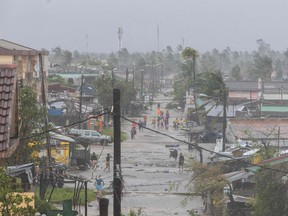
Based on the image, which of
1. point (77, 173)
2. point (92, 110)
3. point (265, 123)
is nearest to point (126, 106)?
point (92, 110)

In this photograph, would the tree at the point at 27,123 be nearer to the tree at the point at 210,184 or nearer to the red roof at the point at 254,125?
the tree at the point at 210,184

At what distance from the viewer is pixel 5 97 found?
26.2 ft

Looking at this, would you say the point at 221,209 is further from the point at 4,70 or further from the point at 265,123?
the point at 265,123

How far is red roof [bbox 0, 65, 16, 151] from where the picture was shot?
7.71m

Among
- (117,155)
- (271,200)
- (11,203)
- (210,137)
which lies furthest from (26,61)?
(11,203)

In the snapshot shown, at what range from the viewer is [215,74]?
39.5 meters

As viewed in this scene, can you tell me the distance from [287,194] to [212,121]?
26513 millimetres

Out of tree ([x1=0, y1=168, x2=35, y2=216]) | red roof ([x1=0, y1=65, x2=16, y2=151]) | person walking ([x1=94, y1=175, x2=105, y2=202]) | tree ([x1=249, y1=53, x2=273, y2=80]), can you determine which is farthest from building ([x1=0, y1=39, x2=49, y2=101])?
tree ([x1=249, y1=53, x2=273, y2=80])

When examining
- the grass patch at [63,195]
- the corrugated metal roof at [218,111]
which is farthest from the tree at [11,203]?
the corrugated metal roof at [218,111]

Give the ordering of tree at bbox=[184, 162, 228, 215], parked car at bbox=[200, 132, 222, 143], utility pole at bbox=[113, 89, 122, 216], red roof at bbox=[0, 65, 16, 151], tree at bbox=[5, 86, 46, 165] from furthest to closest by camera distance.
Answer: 1. parked car at bbox=[200, 132, 222, 143]
2. tree at bbox=[184, 162, 228, 215]
3. tree at bbox=[5, 86, 46, 165]
4. utility pole at bbox=[113, 89, 122, 216]
5. red roof at bbox=[0, 65, 16, 151]

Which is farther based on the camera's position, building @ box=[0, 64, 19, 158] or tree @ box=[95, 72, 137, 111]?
tree @ box=[95, 72, 137, 111]

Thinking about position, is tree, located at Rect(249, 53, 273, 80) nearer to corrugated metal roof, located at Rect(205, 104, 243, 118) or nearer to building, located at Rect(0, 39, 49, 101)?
corrugated metal roof, located at Rect(205, 104, 243, 118)

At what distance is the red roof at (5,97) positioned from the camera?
771 centimetres

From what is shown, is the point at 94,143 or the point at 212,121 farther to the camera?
the point at 212,121
